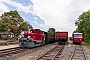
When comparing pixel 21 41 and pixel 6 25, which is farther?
pixel 6 25

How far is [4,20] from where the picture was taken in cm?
6856

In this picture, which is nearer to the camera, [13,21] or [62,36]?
[62,36]

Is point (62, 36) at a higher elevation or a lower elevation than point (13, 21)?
lower

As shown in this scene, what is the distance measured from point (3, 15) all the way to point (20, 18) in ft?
24.3

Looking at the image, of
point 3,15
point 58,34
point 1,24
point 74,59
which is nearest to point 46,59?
point 74,59

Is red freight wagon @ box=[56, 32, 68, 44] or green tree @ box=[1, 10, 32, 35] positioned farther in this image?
green tree @ box=[1, 10, 32, 35]

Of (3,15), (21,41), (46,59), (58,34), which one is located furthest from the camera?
(3,15)

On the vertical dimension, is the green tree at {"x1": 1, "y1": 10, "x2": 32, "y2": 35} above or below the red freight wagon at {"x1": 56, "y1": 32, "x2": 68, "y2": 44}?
above

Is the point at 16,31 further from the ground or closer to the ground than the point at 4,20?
closer to the ground

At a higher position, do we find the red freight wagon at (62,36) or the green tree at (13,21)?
the green tree at (13,21)

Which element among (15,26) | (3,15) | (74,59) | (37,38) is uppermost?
(3,15)

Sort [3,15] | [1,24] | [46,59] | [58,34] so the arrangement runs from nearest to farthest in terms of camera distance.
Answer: [46,59] < [58,34] < [1,24] < [3,15]

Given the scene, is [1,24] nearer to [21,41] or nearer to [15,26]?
[15,26]

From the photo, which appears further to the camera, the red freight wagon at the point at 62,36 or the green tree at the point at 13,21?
the green tree at the point at 13,21
